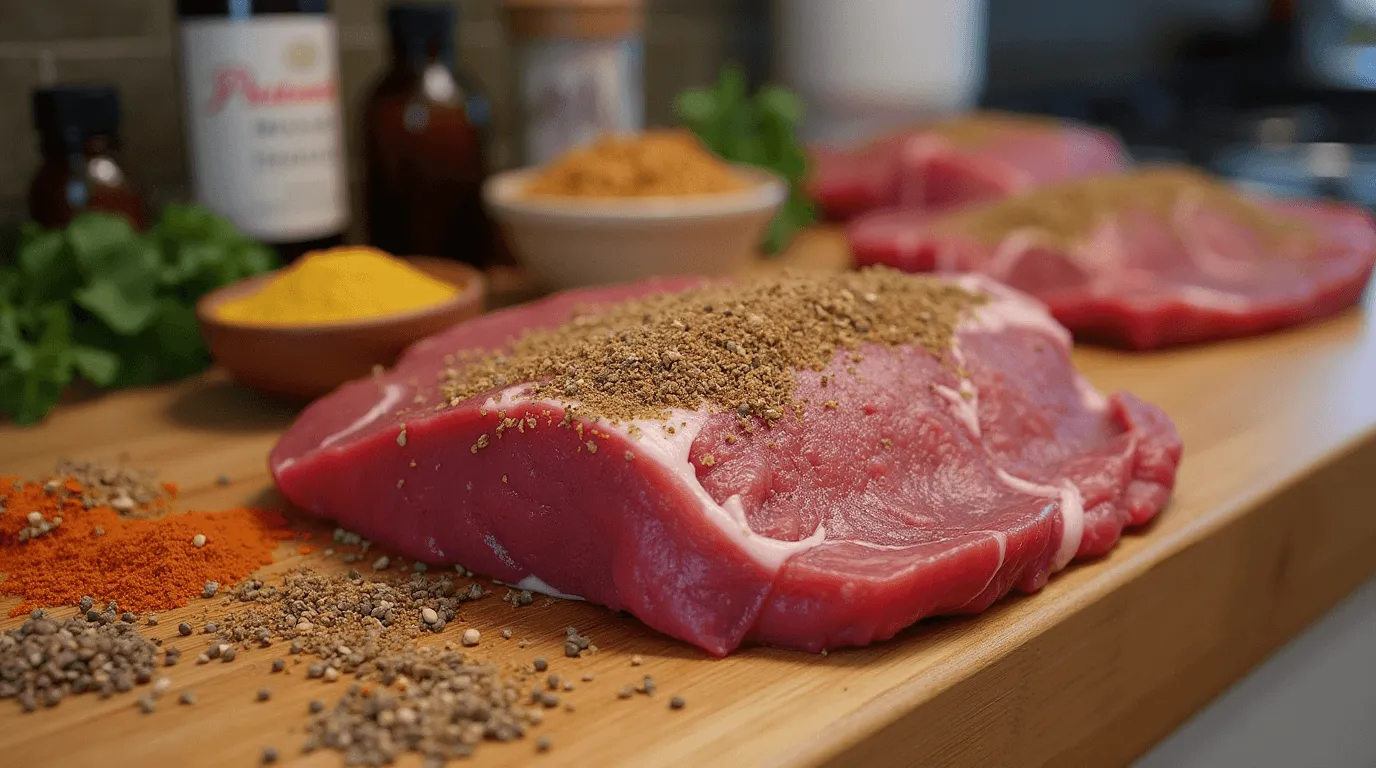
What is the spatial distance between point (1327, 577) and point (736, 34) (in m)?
1.96

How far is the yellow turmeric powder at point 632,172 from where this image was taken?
1.75 meters

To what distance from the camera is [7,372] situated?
4.47ft

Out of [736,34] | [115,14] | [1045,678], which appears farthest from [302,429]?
[736,34]

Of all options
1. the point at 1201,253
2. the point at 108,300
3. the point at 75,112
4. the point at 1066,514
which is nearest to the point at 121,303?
the point at 108,300

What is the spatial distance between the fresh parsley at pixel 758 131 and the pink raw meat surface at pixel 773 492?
1149mm

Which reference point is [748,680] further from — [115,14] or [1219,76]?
[1219,76]

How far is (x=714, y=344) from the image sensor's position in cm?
105

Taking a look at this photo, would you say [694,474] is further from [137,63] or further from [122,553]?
Result: [137,63]

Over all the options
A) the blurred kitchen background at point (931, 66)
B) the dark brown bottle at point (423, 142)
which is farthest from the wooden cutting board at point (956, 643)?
the blurred kitchen background at point (931, 66)

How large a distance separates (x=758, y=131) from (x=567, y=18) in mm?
538

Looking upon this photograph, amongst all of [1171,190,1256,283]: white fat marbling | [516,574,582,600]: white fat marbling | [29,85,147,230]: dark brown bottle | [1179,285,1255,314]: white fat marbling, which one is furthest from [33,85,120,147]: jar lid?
[1171,190,1256,283]: white fat marbling

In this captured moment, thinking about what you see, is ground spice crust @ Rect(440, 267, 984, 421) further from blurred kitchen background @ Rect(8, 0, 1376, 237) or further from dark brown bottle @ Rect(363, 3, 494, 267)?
Answer: blurred kitchen background @ Rect(8, 0, 1376, 237)

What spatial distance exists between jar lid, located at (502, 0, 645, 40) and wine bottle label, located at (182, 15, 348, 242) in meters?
0.41

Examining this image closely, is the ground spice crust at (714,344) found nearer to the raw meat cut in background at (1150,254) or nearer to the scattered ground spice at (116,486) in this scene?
the scattered ground spice at (116,486)
